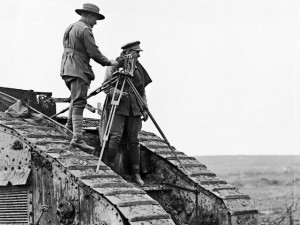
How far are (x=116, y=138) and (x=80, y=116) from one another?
3.01ft

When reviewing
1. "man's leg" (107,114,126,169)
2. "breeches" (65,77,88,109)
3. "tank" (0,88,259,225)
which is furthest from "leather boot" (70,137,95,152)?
"man's leg" (107,114,126,169)

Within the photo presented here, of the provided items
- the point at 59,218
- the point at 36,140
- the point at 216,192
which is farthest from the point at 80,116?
the point at 216,192

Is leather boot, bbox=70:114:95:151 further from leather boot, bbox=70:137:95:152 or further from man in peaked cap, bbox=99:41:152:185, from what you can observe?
man in peaked cap, bbox=99:41:152:185

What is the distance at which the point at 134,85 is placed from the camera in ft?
41.9

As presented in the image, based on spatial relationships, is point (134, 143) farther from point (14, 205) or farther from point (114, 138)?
point (14, 205)

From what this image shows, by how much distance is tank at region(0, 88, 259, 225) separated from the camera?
34.7 ft

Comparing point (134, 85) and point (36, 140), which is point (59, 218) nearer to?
point (36, 140)

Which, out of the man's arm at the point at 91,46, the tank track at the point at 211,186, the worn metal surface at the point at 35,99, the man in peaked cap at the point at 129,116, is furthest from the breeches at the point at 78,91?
the tank track at the point at 211,186

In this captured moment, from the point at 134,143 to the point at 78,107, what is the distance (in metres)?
1.37

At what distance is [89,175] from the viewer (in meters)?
10.8

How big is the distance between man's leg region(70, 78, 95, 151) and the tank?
0.19 metres

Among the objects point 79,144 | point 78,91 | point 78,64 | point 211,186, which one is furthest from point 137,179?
point 78,64

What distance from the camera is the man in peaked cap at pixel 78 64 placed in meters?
11.6

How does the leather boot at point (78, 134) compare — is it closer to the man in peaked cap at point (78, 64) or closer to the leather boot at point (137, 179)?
the man in peaked cap at point (78, 64)
